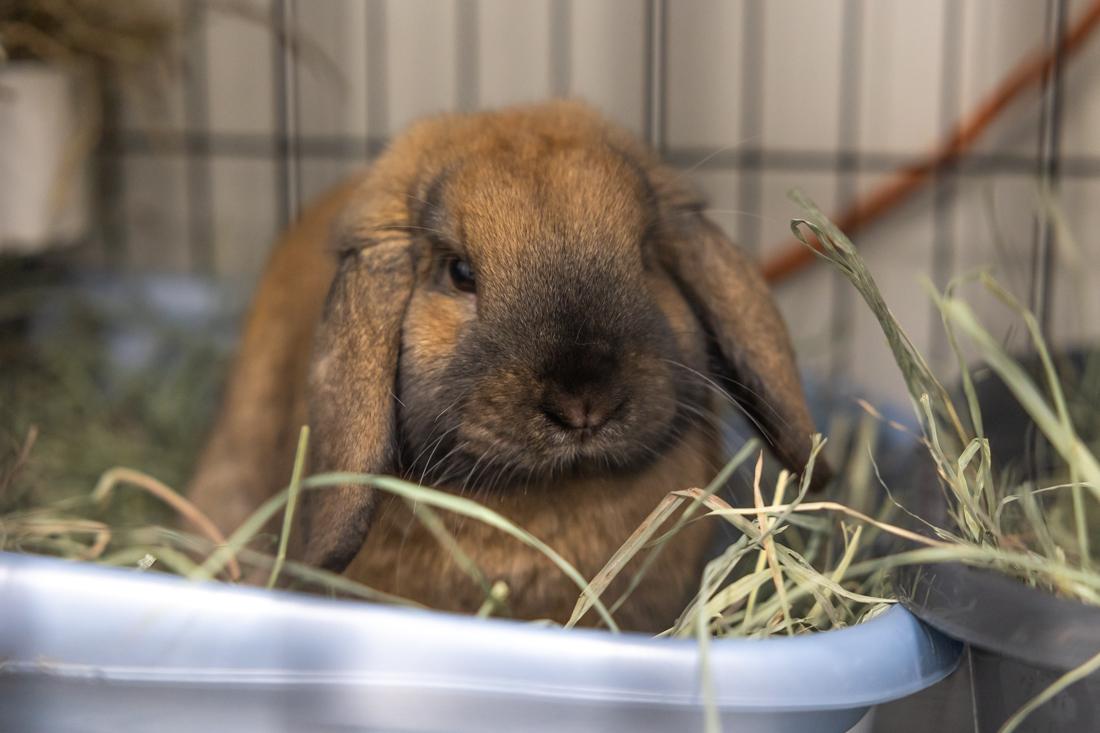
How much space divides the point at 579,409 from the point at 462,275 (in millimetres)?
262

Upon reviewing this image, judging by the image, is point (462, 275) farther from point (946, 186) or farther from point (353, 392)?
point (946, 186)

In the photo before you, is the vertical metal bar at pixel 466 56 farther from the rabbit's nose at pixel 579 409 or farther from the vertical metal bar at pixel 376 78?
the rabbit's nose at pixel 579 409

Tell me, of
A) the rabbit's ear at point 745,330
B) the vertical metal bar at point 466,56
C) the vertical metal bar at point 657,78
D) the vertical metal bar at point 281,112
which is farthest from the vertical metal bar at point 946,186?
the vertical metal bar at point 281,112

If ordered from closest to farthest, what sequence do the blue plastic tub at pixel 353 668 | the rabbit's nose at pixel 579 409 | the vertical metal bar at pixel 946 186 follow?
the blue plastic tub at pixel 353 668, the rabbit's nose at pixel 579 409, the vertical metal bar at pixel 946 186

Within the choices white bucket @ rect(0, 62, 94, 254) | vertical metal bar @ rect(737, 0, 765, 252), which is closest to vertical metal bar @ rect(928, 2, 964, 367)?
vertical metal bar @ rect(737, 0, 765, 252)

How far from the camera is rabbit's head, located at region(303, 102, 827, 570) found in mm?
1184

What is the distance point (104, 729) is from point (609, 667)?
44cm

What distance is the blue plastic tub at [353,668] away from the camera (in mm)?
938

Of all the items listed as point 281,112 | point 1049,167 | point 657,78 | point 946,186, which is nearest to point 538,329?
point 657,78

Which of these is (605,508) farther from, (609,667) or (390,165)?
(390,165)

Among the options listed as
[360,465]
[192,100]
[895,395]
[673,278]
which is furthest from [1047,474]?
[192,100]

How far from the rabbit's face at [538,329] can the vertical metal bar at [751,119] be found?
52.4 inches

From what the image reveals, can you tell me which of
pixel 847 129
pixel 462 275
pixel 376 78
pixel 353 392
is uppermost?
pixel 376 78

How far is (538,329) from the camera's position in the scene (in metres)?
1.18
